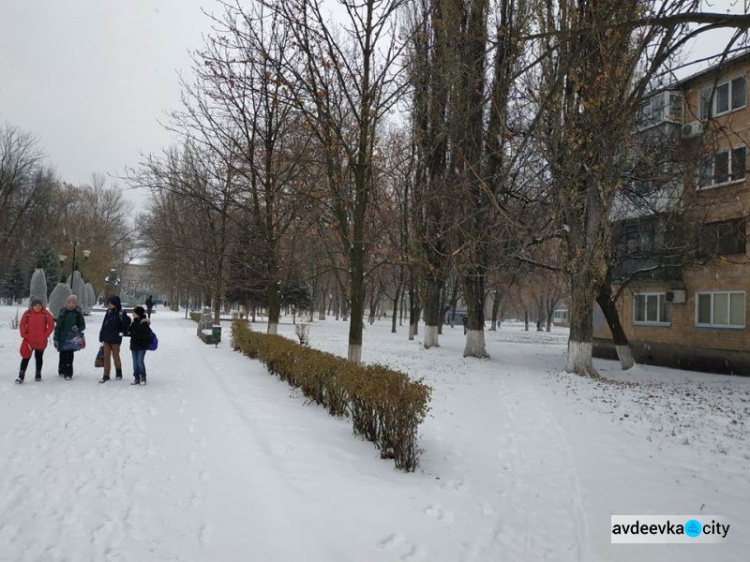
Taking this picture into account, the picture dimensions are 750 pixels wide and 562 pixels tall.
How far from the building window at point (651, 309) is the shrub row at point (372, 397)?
1665 centimetres

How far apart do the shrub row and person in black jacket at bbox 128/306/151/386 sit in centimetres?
286

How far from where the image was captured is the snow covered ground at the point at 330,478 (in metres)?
3.67

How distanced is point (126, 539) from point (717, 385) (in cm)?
1582

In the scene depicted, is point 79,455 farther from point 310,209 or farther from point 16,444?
point 310,209

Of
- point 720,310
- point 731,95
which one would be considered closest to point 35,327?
point 720,310

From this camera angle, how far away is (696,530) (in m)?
4.38

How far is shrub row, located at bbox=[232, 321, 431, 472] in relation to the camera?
214 inches

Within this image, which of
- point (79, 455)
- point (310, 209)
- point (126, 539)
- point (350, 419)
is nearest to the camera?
point (126, 539)

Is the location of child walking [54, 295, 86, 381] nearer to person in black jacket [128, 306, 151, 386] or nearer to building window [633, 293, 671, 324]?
person in black jacket [128, 306, 151, 386]

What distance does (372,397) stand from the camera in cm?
585

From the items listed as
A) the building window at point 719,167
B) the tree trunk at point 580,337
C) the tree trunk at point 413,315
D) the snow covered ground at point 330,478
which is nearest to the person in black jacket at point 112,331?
the snow covered ground at point 330,478

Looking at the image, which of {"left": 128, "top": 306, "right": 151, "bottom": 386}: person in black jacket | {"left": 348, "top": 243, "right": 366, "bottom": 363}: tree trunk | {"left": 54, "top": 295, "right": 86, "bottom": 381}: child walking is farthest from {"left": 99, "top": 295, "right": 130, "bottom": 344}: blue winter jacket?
{"left": 348, "top": 243, "right": 366, "bottom": 363}: tree trunk

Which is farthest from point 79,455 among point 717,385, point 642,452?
point 717,385

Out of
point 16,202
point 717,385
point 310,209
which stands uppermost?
point 16,202
